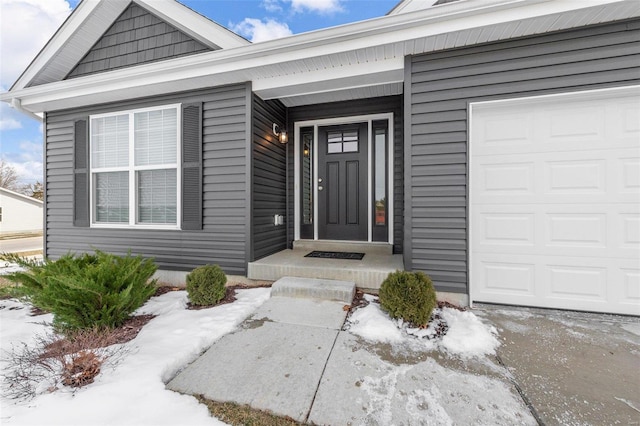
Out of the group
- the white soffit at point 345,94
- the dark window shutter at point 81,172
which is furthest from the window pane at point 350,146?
the dark window shutter at point 81,172

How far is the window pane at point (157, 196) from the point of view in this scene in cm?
377

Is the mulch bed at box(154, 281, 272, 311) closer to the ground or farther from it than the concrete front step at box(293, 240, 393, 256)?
closer to the ground

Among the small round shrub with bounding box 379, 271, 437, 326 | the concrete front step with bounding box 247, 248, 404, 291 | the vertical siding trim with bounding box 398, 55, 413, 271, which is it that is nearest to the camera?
the small round shrub with bounding box 379, 271, 437, 326

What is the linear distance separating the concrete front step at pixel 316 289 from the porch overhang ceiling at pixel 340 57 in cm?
245

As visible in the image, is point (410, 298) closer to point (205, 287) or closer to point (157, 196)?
point (205, 287)

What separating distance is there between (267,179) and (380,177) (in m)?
1.84

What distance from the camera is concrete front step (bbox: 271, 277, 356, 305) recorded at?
9.08 ft

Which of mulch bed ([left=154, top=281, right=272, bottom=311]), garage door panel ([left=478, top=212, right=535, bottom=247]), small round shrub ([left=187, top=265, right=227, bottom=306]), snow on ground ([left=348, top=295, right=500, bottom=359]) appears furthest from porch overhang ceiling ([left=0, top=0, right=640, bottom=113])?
snow on ground ([left=348, top=295, right=500, bottom=359])

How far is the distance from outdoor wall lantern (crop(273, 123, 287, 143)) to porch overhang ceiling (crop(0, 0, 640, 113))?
18.4 inches

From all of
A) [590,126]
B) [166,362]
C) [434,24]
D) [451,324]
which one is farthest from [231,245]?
[590,126]

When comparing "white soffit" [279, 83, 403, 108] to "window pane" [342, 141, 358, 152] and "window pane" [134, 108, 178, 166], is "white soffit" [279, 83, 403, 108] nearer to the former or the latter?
"window pane" [342, 141, 358, 152]

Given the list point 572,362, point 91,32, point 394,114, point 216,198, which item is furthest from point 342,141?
point 91,32

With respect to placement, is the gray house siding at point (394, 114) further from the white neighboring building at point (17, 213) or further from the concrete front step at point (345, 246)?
the white neighboring building at point (17, 213)

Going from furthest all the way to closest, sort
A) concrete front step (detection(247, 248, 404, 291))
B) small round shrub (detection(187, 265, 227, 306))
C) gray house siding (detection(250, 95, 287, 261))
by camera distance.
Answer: gray house siding (detection(250, 95, 287, 261)) → concrete front step (detection(247, 248, 404, 291)) → small round shrub (detection(187, 265, 227, 306))
